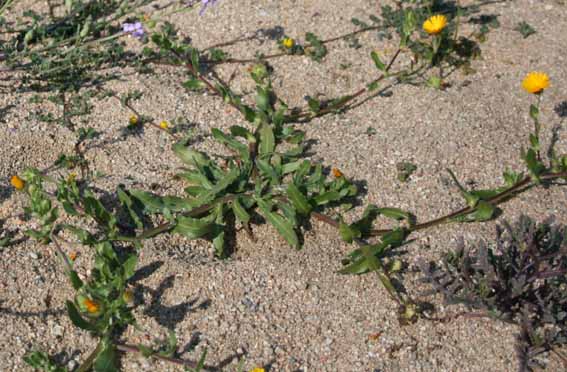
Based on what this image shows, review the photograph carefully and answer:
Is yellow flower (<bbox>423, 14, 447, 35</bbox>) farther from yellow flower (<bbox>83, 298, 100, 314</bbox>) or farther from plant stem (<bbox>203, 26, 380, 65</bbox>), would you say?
yellow flower (<bbox>83, 298, 100, 314</bbox>)

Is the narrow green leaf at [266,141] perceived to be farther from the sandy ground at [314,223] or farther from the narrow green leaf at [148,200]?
the narrow green leaf at [148,200]

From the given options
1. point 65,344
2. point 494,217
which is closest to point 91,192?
point 65,344

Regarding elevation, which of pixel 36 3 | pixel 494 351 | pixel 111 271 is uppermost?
pixel 36 3

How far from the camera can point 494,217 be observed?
9.43 ft

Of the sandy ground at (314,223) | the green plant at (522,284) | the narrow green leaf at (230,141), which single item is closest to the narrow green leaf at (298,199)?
the sandy ground at (314,223)

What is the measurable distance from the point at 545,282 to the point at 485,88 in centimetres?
126

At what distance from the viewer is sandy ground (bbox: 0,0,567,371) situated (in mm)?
2447

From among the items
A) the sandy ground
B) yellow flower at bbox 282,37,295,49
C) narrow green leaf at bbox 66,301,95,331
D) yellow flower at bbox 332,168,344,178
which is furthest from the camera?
yellow flower at bbox 282,37,295,49

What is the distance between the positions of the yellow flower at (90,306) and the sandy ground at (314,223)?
6.6 inches

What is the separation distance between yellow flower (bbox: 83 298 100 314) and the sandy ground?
0.17m

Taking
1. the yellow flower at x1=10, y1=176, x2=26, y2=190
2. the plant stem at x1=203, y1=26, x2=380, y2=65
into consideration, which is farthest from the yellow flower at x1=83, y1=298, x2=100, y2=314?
the plant stem at x1=203, y1=26, x2=380, y2=65

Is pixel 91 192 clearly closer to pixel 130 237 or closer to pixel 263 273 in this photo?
pixel 130 237

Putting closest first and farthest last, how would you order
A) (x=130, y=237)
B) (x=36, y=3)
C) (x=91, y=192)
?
(x=130, y=237) → (x=91, y=192) → (x=36, y=3)

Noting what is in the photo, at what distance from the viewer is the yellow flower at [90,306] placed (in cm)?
230
